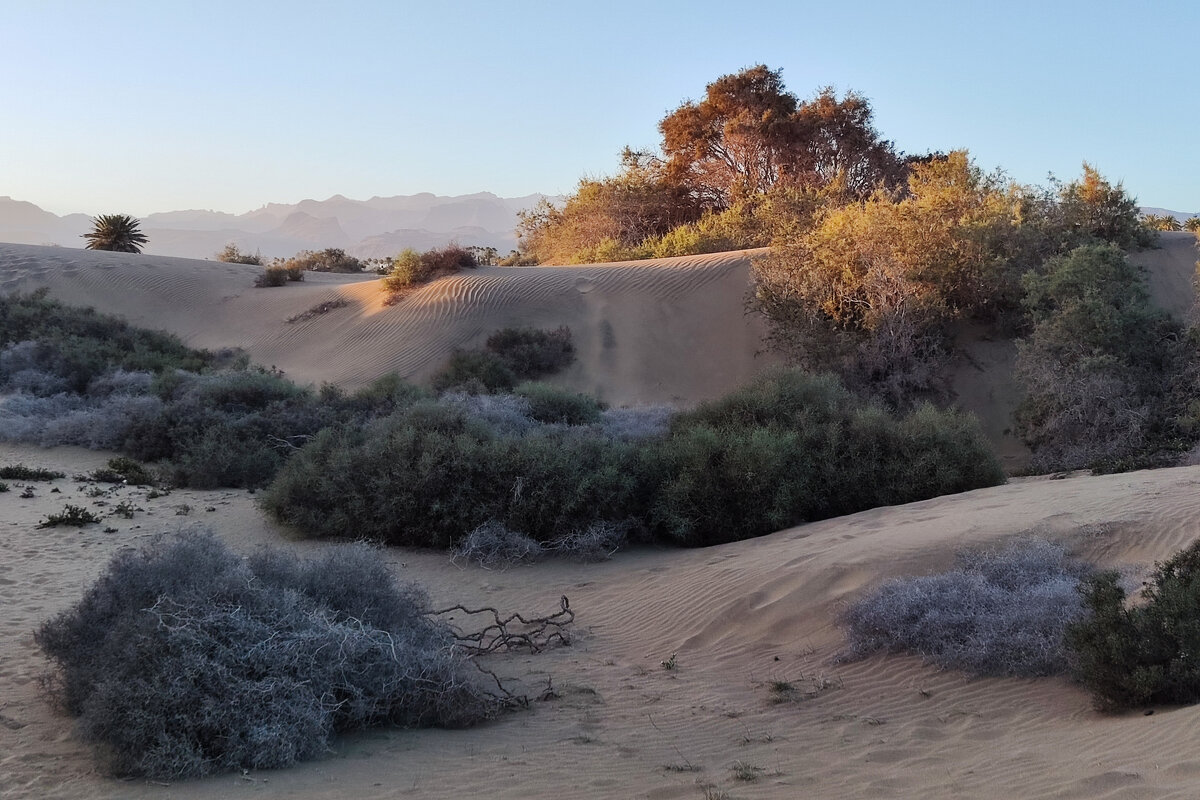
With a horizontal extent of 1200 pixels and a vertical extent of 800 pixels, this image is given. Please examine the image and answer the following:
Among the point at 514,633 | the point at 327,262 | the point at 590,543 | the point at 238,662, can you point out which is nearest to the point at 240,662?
the point at 238,662

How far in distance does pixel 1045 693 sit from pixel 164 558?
210 inches

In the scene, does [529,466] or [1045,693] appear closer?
[1045,693]

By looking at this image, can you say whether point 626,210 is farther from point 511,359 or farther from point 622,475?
point 622,475

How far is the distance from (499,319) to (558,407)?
10.4m

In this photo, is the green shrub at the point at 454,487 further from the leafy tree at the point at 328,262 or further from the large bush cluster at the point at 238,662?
the leafy tree at the point at 328,262

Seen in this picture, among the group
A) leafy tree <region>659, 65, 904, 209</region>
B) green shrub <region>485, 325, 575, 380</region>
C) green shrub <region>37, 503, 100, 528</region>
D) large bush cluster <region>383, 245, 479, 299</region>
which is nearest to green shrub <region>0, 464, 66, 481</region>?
green shrub <region>37, 503, 100, 528</region>

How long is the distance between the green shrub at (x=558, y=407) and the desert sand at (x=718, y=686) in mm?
4262

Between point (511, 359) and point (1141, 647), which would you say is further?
point (511, 359)

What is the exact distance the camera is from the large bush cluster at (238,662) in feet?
14.9

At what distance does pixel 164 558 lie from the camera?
5.69 metres

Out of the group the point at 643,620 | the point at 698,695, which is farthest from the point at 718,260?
the point at 698,695

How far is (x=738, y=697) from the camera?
586cm

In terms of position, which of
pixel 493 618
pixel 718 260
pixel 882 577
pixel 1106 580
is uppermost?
pixel 718 260

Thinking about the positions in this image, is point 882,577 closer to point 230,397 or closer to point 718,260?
point 230,397
